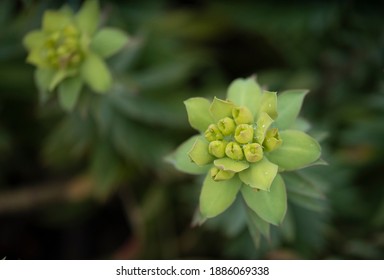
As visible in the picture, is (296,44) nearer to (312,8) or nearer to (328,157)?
(312,8)

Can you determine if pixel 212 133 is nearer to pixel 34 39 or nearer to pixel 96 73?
pixel 96 73

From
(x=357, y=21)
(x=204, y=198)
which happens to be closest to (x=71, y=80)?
(x=204, y=198)

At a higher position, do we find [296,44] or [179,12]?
[179,12]

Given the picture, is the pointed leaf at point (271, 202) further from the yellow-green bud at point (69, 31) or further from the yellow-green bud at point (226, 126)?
the yellow-green bud at point (69, 31)

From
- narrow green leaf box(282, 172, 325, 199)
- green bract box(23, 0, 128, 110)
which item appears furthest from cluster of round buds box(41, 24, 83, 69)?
narrow green leaf box(282, 172, 325, 199)

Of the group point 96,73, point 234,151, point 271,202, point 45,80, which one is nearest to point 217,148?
point 234,151
